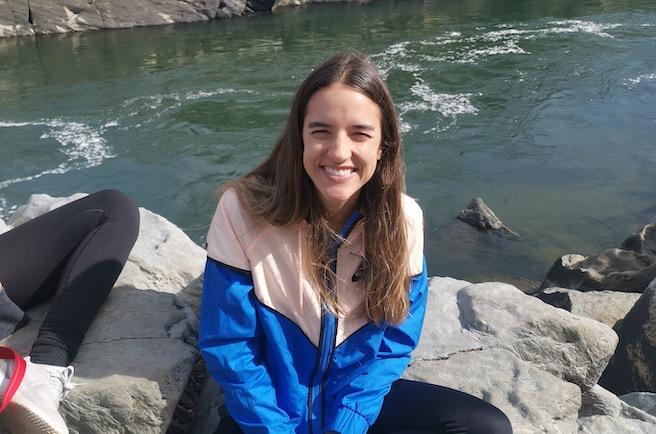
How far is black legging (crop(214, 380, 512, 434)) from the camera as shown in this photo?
2557mm

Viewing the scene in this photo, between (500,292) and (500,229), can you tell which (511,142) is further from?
(500,292)

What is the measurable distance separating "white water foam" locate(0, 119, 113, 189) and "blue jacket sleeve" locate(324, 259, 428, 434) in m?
7.20

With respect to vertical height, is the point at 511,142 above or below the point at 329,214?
below

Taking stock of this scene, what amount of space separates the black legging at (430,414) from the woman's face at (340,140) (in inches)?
31.7

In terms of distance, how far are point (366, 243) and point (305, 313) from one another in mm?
348

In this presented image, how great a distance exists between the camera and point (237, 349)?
247 cm

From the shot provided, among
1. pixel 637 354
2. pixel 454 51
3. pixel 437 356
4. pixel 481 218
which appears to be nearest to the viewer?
pixel 437 356

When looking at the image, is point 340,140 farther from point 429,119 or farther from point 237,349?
point 429,119

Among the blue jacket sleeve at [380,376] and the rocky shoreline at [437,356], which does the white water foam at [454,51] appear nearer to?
the rocky shoreline at [437,356]

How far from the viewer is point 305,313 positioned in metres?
2.59

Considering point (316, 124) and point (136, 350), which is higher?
point (316, 124)

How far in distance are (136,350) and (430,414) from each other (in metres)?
1.22

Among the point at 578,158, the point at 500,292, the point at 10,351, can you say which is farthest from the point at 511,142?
the point at 10,351

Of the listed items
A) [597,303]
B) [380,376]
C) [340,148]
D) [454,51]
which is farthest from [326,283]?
[454,51]
